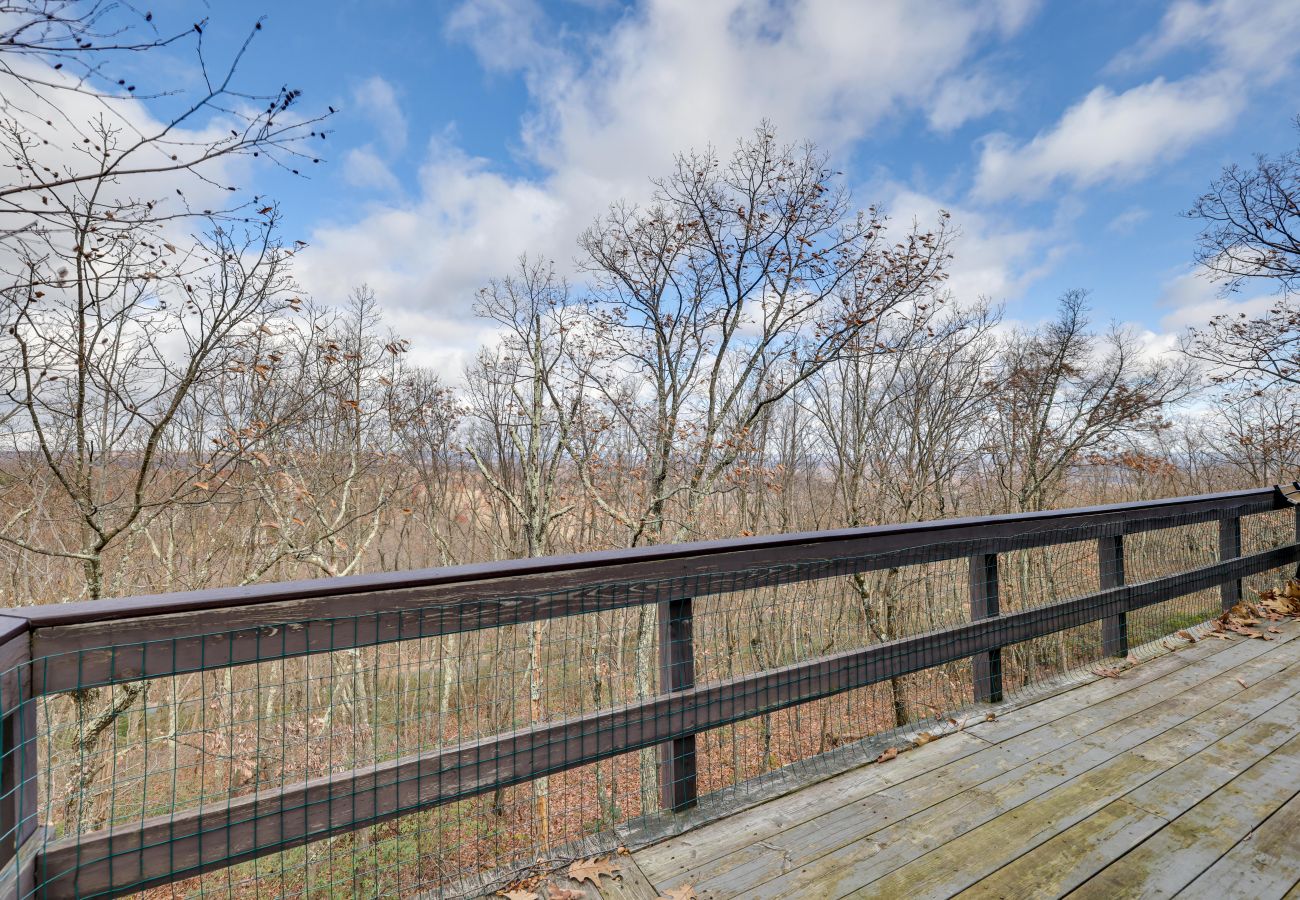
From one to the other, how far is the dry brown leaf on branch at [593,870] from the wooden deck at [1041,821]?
1.8 inches

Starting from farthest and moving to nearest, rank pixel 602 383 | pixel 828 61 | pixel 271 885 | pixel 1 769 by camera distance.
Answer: pixel 602 383 → pixel 828 61 → pixel 271 885 → pixel 1 769

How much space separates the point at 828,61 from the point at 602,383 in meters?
6.25

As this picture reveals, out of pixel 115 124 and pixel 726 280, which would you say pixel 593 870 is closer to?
pixel 115 124

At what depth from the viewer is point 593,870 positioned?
1770 millimetres

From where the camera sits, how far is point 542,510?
10367 mm

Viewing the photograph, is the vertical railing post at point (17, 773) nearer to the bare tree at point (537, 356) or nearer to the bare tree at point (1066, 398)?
the bare tree at point (537, 356)

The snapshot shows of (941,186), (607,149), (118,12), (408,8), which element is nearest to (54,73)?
(118,12)

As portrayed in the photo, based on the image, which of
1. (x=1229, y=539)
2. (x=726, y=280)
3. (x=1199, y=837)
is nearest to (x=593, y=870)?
(x=1199, y=837)

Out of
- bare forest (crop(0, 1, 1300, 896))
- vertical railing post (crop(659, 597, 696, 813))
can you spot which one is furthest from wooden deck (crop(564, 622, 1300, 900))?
bare forest (crop(0, 1, 1300, 896))

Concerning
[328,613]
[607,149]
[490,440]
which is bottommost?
[328,613]

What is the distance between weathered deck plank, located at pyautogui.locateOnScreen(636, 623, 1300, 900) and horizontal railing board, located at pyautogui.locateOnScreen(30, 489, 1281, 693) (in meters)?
0.79

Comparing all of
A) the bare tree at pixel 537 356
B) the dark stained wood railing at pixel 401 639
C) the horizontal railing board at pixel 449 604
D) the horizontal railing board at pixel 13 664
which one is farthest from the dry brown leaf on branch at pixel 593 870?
the bare tree at pixel 537 356

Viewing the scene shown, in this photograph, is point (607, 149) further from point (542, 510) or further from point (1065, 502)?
point (1065, 502)

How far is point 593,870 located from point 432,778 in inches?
22.3
